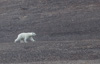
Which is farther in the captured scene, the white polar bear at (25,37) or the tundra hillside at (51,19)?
the tundra hillside at (51,19)

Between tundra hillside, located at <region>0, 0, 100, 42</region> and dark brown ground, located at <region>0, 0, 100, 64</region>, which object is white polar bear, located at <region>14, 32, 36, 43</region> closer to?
dark brown ground, located at <region>0, 0, 100, 64</region>

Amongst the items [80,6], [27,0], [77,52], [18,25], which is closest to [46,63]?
[77,52]

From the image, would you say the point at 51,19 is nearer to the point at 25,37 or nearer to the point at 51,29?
the point at 51,29

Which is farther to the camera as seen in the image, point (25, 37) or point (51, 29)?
point (51, 29)

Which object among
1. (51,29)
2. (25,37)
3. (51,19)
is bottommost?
(51,29)

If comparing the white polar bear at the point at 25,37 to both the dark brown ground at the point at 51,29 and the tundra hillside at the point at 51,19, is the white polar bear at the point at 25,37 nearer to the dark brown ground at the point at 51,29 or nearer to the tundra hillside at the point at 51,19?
the dark brown ground at the point at 51,29

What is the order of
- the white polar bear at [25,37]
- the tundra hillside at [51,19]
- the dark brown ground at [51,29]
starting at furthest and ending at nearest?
the tundra hillside at [51,19] < the white polar bear at [25,37] < the dark brown ground at [51,29]

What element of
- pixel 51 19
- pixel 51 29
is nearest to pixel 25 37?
pixel 51 29

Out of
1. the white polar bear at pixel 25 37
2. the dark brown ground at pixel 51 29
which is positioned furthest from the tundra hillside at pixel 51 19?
the white polar bear at pixel 25 37
